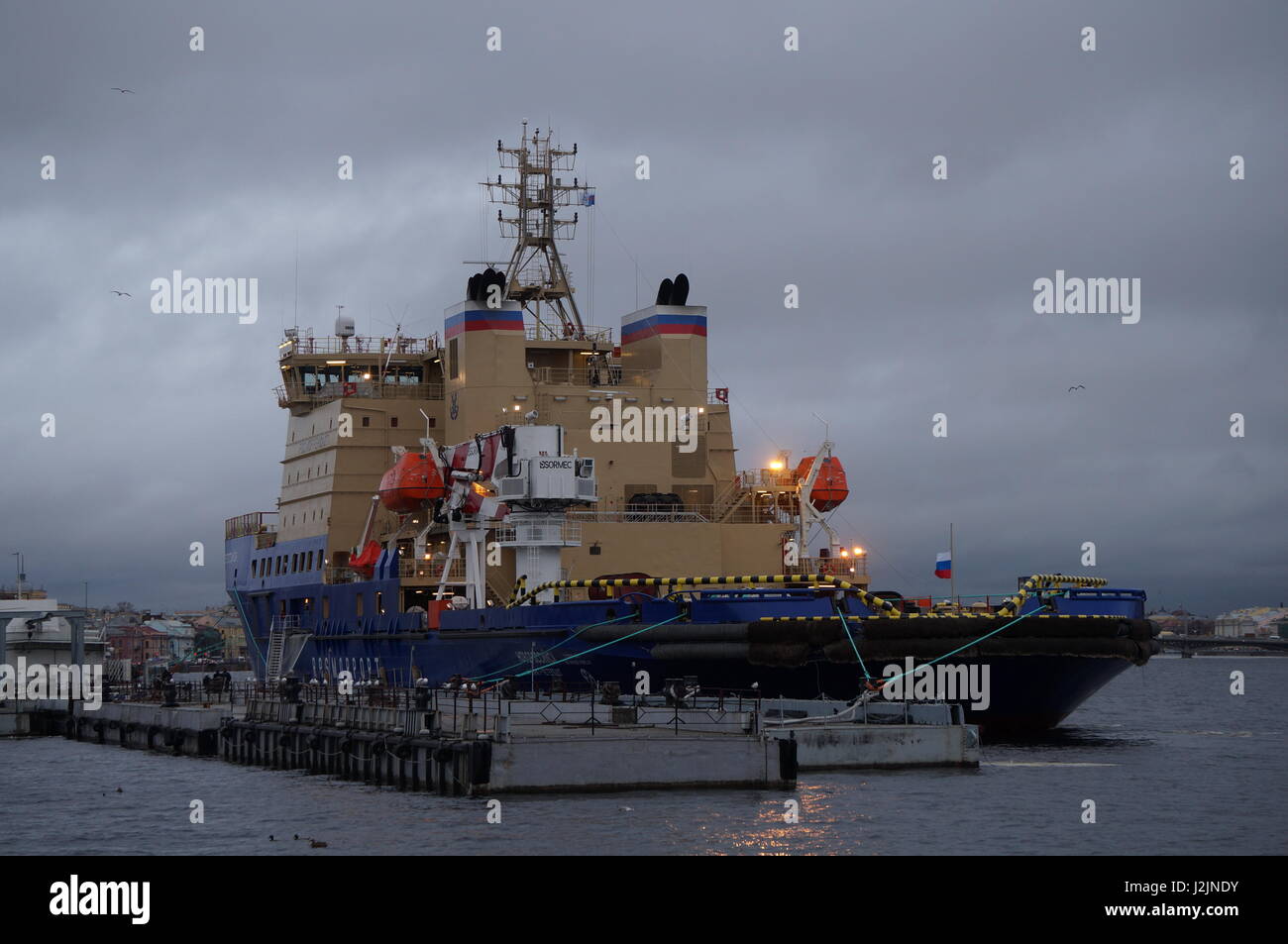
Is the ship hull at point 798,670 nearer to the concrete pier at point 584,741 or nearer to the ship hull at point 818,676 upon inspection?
the ship hull at point 818,676

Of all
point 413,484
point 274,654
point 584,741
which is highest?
point 413,484

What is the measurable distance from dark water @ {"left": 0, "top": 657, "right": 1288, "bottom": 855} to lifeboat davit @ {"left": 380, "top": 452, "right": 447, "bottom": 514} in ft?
40.4

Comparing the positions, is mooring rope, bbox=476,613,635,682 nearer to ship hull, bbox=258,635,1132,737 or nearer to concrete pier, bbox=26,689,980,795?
ship hull, bbox=258,635,1132,737

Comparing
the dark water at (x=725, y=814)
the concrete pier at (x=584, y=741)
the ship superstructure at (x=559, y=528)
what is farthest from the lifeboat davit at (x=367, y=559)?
the dark water at (x=725, y=814)

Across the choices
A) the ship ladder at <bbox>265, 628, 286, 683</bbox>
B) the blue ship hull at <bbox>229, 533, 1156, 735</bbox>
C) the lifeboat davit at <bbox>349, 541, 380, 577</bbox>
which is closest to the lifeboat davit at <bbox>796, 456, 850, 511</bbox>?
the blue ship hull at <bbox>229, 533, 1156, 735</bbox>

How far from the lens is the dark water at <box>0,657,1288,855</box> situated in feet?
82.0

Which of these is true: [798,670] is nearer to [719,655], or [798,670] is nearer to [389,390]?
[719,655]

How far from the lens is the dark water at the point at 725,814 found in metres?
25.0

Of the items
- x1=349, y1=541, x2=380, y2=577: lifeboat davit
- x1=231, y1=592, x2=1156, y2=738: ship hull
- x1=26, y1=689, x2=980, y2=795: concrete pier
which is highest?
x1=349, y1=541, x2=380, y2=577: lifeboat davit

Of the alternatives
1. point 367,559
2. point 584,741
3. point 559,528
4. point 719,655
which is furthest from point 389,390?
point 584,741

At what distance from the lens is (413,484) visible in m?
49.9

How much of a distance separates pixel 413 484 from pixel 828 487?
40.7 feet
